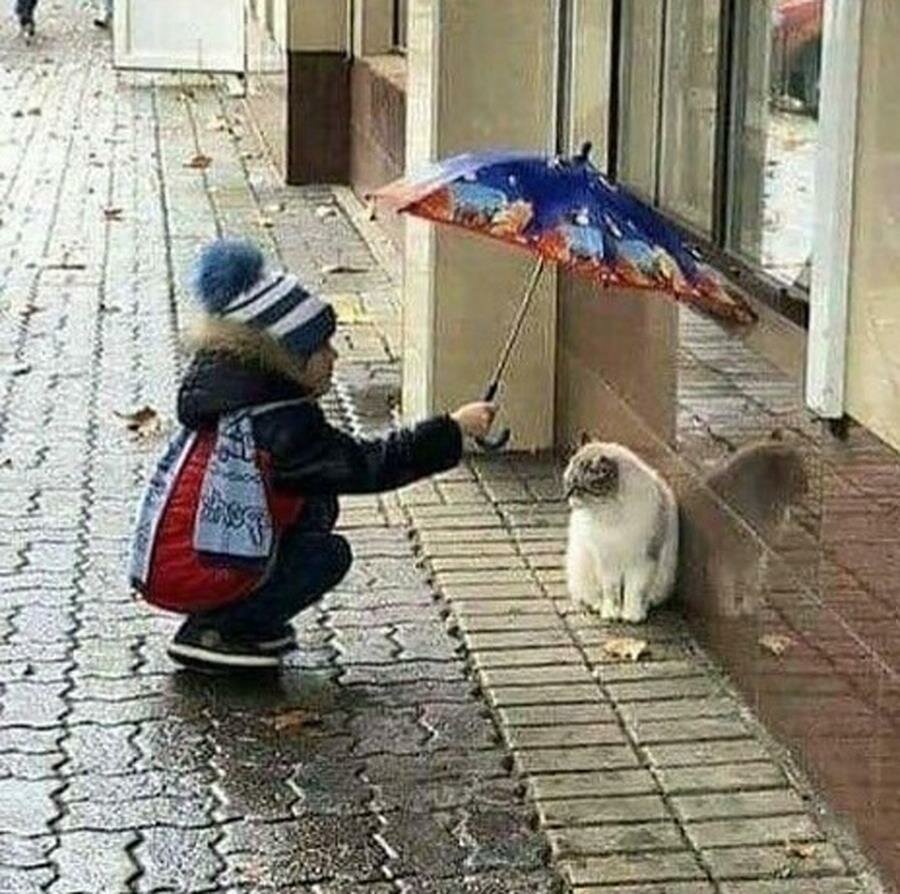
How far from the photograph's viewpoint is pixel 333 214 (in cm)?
1546

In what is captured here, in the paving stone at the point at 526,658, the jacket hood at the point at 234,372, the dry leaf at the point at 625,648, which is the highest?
the jacket hood at the point at 234,372

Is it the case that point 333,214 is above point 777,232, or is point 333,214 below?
below

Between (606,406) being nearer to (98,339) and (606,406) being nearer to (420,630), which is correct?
(420,630)

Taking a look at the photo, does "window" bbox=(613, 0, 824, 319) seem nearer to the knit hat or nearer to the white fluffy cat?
the white fluffy cat

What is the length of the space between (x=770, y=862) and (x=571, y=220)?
1.80 metres

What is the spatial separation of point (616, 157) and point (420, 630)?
1.93 metres

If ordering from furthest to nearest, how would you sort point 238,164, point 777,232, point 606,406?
point 238,164
point 606,406
point 777,232

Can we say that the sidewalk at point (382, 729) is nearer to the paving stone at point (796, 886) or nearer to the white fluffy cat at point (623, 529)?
the paving stone at point (796, 886)

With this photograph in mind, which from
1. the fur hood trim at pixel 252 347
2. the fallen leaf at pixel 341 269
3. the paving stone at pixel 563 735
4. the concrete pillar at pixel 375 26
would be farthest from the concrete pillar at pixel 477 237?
the concrete pillar at pixel 375 26

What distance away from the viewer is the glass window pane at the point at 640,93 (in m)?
7.47

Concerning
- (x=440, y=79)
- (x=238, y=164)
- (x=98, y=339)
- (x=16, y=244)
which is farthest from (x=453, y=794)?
(x=238, y=164)


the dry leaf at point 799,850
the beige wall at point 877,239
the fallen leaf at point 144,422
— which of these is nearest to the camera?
the beige wall at point 877,239

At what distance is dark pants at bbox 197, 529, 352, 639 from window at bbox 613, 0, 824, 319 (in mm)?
1275

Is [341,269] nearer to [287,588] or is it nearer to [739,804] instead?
[287,588]
